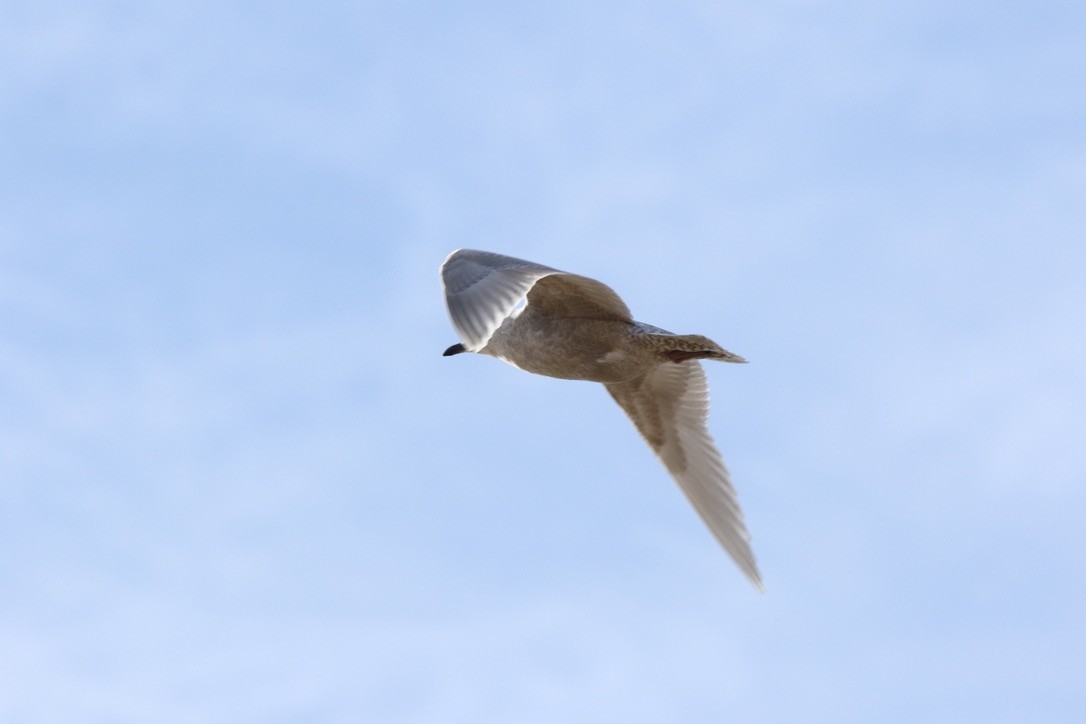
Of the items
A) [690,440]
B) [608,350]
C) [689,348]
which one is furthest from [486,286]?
[690,440]

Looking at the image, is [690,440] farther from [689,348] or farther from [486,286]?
[486,286]

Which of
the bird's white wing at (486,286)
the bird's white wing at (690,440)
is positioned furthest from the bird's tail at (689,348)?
the bird's white wing at (690,440)

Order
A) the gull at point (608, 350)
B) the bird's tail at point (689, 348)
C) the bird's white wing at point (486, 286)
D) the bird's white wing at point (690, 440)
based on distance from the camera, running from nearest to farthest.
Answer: the bird's white wing at point (486, 286), the gull at point (608, 350), the bird's tail at point (689, 348), the bird's white wing at point (690, 440)

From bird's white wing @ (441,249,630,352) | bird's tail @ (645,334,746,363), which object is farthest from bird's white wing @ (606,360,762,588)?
bird's white wing @ (441,249,630,352)

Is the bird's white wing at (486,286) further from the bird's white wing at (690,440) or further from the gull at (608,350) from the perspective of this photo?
the bird's white wing at (690,440)

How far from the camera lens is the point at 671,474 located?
1543 centimetres

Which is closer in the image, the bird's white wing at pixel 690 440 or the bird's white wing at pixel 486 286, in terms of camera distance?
the bird's white wing at pixel 486 286

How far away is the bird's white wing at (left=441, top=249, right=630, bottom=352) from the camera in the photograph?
11430mm

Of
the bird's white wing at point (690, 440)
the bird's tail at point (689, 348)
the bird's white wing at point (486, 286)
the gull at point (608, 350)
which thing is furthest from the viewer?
the bird's white wing at point (690, 440)

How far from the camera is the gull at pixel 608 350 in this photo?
460 inches

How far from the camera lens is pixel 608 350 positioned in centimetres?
1333

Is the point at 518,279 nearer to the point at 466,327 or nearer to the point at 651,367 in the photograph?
the point at 466,327

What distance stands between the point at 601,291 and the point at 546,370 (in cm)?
99

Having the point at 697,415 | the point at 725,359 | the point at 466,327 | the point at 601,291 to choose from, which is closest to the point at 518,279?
the point at 466,327
